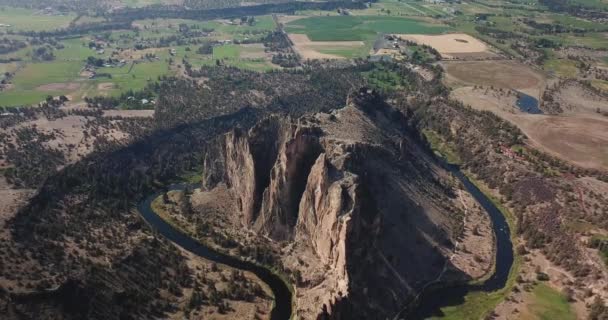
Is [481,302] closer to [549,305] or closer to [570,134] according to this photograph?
[549,305]

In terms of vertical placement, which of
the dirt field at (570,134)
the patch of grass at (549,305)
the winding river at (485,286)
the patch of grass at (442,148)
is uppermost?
the dirt field at (570,134)

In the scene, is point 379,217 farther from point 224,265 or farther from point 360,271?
point 224,265

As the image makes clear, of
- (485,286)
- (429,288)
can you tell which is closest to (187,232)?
(429,288)

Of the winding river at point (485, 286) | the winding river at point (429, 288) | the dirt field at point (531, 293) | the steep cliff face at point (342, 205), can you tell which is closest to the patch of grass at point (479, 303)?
the winding river at point (485, 286)

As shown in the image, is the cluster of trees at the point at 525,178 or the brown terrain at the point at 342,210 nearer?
the brown terrain at the point at 342,210

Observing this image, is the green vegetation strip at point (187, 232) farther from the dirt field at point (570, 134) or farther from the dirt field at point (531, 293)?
the dirt field at point (570, 134)

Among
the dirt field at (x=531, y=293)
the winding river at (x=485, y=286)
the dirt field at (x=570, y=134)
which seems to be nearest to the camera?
the dirt field at (x=531, y=293)

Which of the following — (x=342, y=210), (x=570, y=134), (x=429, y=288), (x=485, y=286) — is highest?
(x=342, y=210)
